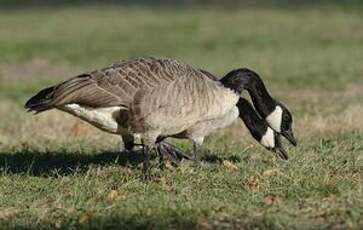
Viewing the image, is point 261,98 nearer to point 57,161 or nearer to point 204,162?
point 204,162

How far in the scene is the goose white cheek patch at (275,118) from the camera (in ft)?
27.4

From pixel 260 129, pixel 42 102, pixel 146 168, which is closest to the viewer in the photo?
pixel 42 102

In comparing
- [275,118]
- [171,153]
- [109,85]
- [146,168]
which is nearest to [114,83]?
[109,85]

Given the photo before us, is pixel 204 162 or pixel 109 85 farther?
pixel 204 162

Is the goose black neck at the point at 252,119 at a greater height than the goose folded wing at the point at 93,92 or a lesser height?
lesser

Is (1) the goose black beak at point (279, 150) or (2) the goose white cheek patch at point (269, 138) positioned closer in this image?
(1) the goose black beak at point (279, 150)

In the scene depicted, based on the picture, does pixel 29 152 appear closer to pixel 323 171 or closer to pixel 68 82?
pixel 68 82

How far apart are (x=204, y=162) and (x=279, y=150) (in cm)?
78

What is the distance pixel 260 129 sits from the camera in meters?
8.74

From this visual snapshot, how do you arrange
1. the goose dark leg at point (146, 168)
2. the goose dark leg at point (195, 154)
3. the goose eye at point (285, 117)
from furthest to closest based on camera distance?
the goose eye at point (285, 117) → the goose dark leg at point (195, 154) → the goose dark leg at point (146, 168)

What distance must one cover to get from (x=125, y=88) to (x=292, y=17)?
23114 millimetres

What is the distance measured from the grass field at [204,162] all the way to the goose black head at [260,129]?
8.1 inches

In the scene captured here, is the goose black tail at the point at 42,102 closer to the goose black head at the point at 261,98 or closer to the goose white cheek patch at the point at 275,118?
the goose black head at the point at 261,98

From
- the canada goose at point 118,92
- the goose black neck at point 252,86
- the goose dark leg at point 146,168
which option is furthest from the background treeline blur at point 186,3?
the goose dark leg at point 146,168
